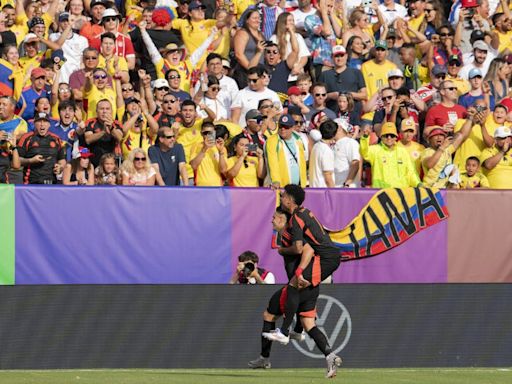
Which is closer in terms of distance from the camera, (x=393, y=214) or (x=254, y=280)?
(x=254, y=280)

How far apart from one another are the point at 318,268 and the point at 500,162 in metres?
6.63

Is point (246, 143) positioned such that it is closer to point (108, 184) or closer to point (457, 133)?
point (108, 184)

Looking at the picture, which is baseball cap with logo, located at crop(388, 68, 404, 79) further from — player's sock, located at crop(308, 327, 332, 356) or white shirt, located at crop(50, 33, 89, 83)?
player's sock, located at crop(308, 327, 332, 356)

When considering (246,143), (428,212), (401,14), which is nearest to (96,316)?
(246,143)

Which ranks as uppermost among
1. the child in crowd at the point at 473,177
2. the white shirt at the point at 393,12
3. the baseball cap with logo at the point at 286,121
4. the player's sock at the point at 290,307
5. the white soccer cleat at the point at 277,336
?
the white shirt at the point at 393,12

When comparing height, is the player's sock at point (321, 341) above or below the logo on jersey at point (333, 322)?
above

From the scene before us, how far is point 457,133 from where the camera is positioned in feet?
58.5

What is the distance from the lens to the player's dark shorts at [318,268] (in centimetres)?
1176

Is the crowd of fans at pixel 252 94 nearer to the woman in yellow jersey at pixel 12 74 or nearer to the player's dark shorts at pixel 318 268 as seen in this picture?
the woman in yellow jersey at pixel 12 74

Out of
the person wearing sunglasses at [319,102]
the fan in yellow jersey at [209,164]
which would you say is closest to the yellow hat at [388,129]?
the person wearing sunglasses at [319,102]

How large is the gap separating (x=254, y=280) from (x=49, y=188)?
2791mm

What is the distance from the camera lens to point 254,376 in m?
11.8

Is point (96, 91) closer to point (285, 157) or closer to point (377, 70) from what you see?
point (285, 157)

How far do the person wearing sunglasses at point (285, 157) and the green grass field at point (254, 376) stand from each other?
12.3 ft
